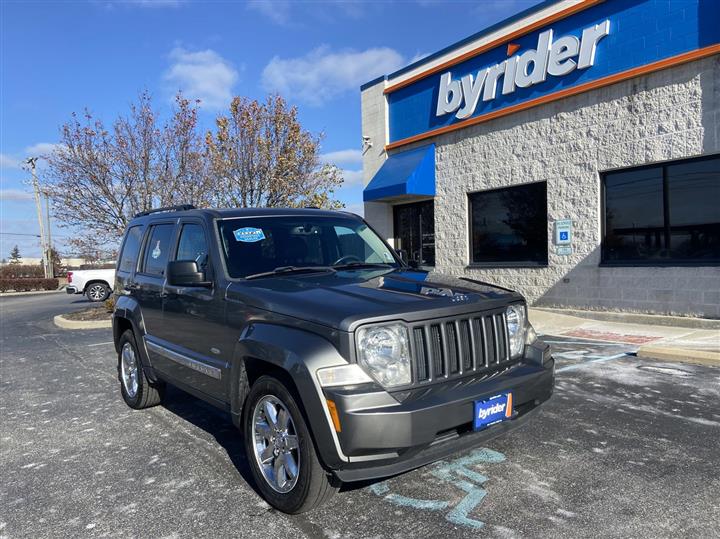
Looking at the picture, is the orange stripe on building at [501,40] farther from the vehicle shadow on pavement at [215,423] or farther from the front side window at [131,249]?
the vehicle shadow on pavement at [215,423]

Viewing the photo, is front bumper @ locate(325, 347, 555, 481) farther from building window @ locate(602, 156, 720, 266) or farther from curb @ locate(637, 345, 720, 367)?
building window @ locate(602, 156, 720, 266)

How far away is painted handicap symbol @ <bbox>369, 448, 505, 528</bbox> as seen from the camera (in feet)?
9.95

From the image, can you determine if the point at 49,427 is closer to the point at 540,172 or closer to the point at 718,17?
the point at 540,172

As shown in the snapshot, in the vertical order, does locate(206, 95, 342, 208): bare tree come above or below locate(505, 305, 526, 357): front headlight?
above

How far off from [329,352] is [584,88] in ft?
32.2

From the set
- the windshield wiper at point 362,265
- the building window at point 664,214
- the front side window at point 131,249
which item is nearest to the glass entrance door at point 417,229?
the building window at point 664,214

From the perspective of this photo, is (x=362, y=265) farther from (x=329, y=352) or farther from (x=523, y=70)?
(x=523, y=70)

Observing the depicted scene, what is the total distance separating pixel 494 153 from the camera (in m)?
12.4

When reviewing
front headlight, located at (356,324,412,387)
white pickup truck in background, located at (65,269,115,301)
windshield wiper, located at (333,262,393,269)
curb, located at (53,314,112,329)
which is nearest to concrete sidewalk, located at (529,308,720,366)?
windshield wiper, located at (333,262,393,269)

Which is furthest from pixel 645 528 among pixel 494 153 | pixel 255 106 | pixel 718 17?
pixel 255 106

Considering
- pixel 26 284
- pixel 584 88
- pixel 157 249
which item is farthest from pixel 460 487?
pixel 26 284

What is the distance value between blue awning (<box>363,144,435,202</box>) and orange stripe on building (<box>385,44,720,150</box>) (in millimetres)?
536

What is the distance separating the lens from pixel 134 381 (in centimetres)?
541

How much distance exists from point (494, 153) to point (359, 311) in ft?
34.4
